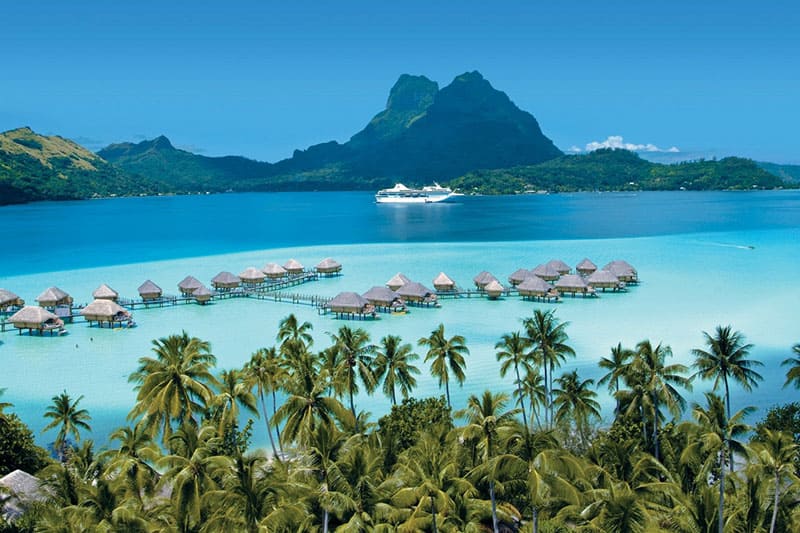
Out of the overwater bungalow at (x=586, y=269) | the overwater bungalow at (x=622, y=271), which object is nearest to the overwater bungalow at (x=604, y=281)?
the overwater bungalow at (x=622, y=271)

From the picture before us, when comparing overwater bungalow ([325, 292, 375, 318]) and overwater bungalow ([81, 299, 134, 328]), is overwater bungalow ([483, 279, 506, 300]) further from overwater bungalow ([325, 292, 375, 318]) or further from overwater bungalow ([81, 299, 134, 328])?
overwater bungalow ([81, 299, 134, 328])

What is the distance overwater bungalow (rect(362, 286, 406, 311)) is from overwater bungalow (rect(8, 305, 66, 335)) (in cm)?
1854

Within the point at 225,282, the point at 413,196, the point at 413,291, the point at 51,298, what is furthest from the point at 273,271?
the point at 413,196

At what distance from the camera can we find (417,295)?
134ft

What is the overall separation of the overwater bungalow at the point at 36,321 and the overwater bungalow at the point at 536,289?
29608mm

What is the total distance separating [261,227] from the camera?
11188 cm

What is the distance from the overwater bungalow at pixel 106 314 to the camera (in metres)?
36.2

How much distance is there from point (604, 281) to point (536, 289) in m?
5.77

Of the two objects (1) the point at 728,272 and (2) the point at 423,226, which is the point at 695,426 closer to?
(1) the point at 728,272

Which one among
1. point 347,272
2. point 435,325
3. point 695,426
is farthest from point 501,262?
point 695,426

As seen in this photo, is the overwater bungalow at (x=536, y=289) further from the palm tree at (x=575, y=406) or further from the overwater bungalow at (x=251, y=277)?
the palm tree at (x=575, y=406)

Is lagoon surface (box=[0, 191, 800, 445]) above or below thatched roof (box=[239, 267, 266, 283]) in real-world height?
below

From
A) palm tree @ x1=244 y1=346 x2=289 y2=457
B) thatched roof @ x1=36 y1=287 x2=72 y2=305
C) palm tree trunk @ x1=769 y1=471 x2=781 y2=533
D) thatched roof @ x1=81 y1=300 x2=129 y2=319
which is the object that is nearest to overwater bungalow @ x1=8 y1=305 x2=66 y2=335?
thatched roof @ x1=81 y1=300 x2=129 y2=319

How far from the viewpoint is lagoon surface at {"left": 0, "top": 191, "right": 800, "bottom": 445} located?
93.3ft
